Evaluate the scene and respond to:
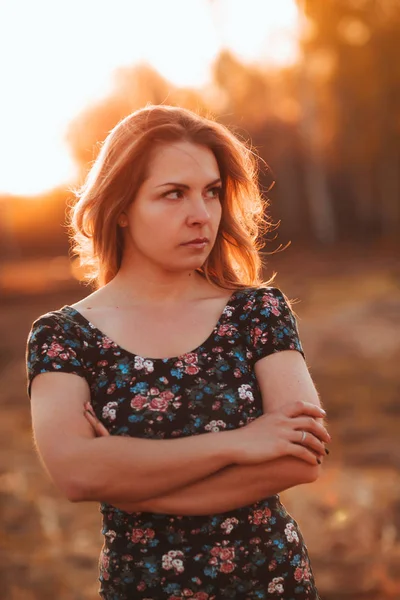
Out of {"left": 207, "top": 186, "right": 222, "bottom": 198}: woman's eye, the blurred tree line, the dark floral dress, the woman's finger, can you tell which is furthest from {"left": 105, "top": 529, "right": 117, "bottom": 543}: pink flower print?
the blurred tree line

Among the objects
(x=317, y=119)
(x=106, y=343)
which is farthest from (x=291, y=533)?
(x=317, y=119)

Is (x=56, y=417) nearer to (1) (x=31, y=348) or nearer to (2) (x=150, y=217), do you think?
(1) (x=31, y=348)

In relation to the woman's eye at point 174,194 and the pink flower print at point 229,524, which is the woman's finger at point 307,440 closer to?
the pink flower print at point 229,524

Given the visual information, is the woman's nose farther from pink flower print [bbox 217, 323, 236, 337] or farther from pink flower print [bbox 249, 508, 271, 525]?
pink flower print [bbox 249, 508, 271, 525]

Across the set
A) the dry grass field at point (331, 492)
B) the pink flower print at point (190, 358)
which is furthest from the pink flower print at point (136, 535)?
the dry grass field at point (331, 492)

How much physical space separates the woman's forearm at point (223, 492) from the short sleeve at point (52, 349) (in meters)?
0.38

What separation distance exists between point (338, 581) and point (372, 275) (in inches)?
529

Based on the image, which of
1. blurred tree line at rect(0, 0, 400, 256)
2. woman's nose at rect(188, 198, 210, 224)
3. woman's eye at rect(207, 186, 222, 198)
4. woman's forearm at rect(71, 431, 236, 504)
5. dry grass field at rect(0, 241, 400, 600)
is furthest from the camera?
blurred tree line at rect(0, 0, 400, 256)

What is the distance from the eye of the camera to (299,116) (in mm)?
23641

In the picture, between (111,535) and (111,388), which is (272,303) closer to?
(111,388)

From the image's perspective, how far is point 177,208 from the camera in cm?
216

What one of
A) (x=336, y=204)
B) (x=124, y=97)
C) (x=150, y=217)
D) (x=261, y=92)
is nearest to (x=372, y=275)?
(x=336, y=204)

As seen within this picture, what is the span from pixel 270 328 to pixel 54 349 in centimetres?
58

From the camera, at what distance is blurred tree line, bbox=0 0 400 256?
72.5 feet
